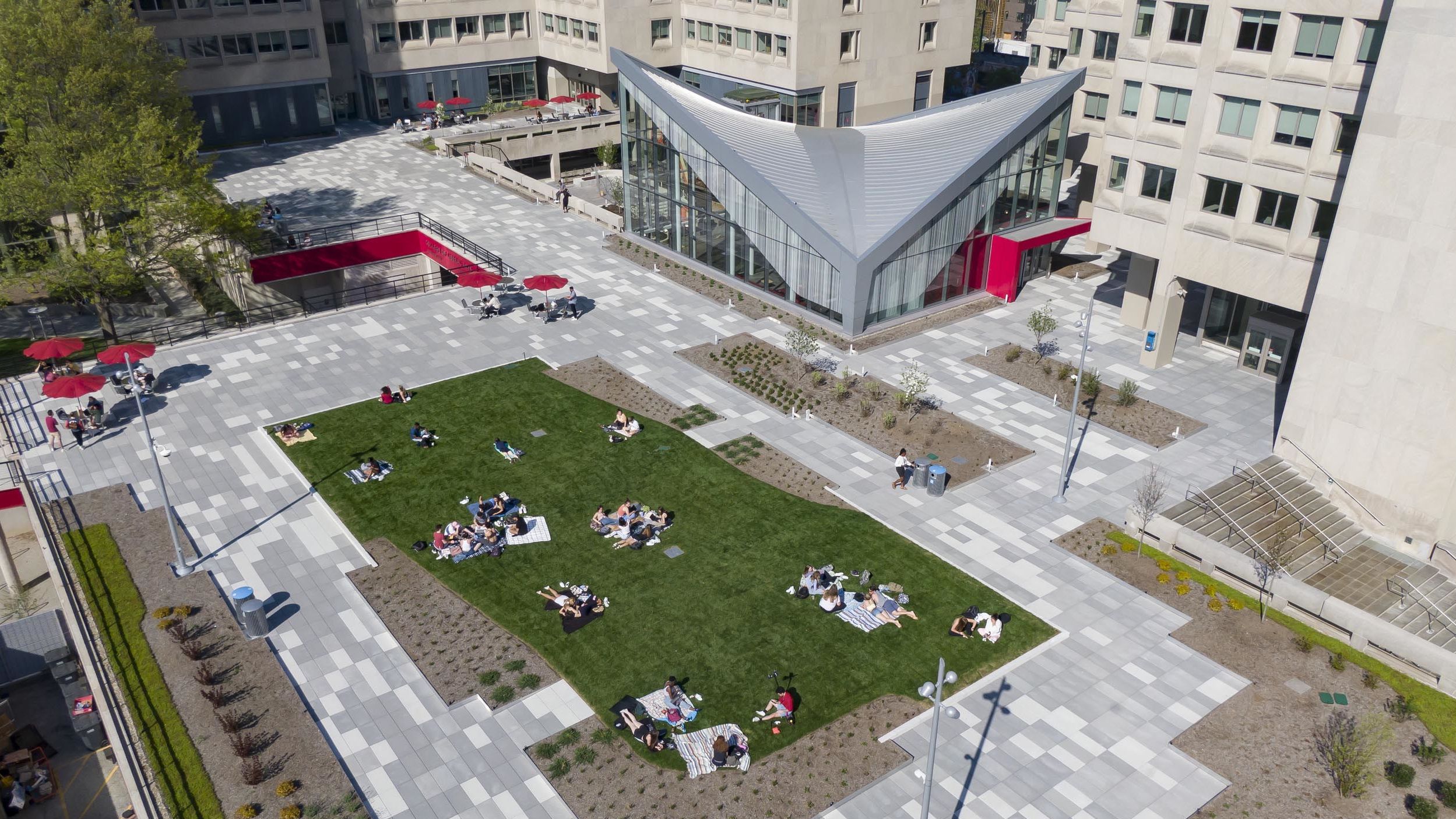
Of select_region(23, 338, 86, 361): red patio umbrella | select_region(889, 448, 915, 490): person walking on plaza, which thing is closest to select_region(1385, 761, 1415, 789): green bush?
select_region(889, 448, 915, 490): person walking on plaza

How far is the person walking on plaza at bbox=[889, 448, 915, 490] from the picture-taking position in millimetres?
40156

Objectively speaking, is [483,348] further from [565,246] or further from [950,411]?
[950,411]

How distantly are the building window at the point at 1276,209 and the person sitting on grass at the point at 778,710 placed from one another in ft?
97.8

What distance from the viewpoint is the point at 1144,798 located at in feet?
88.6

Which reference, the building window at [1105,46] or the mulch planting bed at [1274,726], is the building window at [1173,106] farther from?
the mulch planting bed at [1274,726]

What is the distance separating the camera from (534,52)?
9812 centimetres

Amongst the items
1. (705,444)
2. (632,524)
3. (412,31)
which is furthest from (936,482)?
(412,31)

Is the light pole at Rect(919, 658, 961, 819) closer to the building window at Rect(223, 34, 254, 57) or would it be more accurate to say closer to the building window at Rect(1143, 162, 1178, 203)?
the building window at Rect(1143, 162, 1178, 203)

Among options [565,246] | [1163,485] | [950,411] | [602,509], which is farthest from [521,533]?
[565,246]

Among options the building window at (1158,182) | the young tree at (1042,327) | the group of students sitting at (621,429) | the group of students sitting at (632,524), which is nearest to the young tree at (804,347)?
the group of students sitting at (621,429)

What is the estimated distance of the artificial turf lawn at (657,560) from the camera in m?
31.0

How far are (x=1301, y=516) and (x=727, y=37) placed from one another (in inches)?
2362

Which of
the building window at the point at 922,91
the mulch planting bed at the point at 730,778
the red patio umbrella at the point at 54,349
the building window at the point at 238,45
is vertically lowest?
the mulch planting bed at the point at 730,778

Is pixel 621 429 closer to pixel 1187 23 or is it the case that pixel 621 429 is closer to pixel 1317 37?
pixel 1187 23
